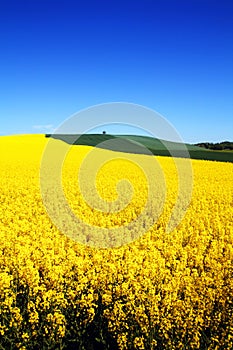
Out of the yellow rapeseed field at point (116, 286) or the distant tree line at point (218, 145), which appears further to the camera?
the distant tree line at point (218, 145)

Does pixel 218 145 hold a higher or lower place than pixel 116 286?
higher

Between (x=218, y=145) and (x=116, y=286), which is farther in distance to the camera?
(x=218, y=145)

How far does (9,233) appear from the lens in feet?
30.8

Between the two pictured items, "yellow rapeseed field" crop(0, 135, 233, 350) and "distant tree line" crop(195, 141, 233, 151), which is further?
"distant tree line" crop(195, 141, 233, 151)

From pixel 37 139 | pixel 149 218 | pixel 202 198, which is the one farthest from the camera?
pixel 37 139

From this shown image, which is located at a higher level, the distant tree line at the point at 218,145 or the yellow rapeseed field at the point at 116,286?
the distant tree line at the point at 218,145

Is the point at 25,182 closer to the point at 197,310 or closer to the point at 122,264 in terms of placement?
the point at 122,264

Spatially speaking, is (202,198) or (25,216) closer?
(25,216)

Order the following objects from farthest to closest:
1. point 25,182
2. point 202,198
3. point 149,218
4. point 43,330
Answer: point 25,182 < point 202,198 < point 149,218 < point 43,330

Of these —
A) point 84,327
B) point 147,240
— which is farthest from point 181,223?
point 84,327

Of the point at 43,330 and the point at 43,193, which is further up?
the point at 43,193

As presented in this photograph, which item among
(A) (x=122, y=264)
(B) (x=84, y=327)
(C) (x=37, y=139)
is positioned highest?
(C) (x=37, y=139)

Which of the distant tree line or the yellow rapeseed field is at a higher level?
the distant tree line

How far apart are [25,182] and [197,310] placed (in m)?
14.5
